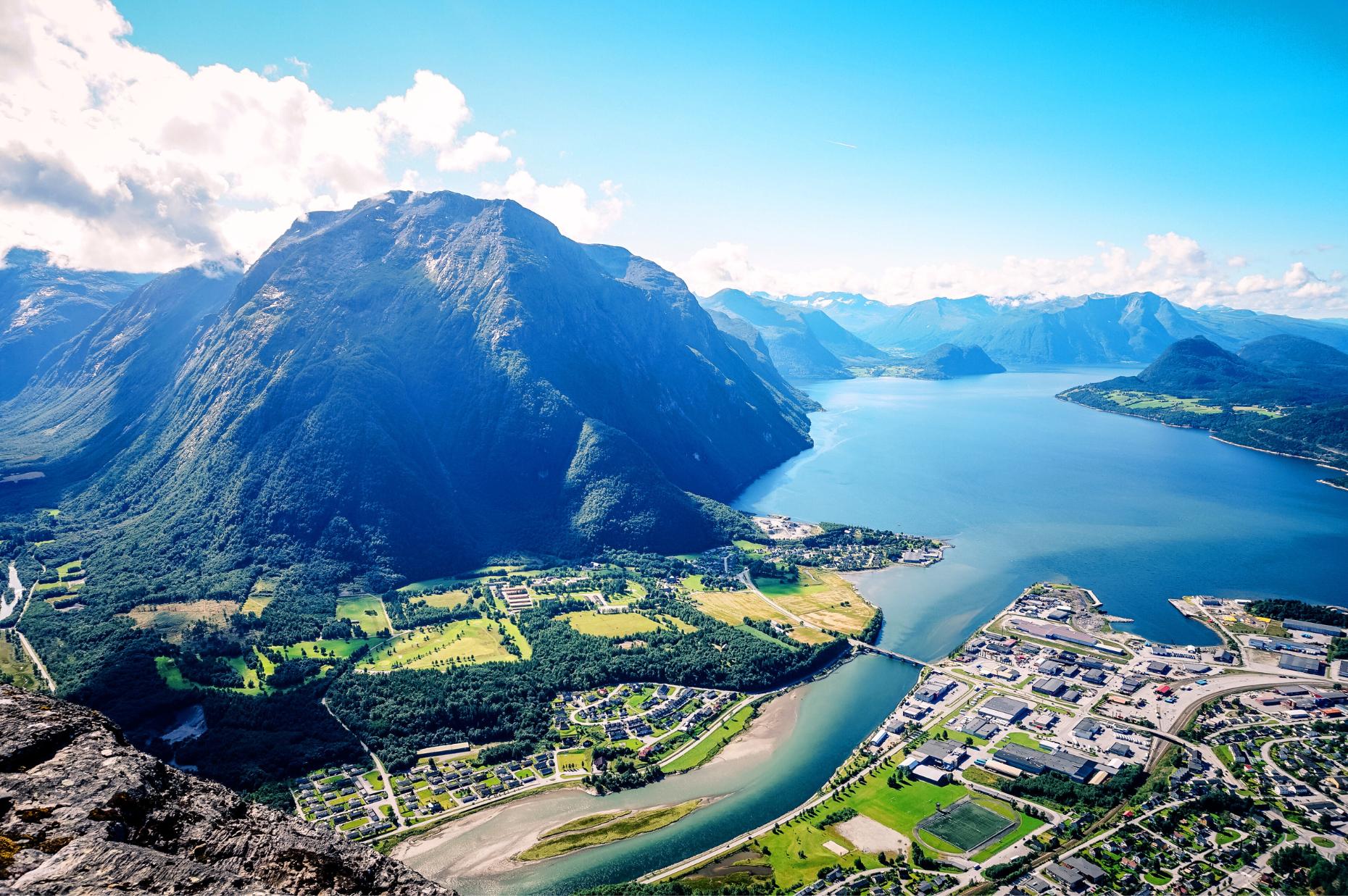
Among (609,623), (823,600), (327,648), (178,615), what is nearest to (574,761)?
(609,623)

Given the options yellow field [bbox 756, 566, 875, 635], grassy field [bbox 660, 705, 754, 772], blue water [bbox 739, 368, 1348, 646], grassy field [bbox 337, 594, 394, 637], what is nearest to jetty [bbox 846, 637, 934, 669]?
blue water [bbox 739, 368, 1348, 646]

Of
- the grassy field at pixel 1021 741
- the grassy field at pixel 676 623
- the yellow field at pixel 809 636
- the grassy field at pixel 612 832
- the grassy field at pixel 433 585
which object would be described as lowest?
the grassy field at pixel 612 832

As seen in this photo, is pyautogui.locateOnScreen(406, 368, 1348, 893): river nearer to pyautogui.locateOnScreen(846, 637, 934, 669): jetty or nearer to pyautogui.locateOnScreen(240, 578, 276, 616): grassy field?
pyautogui.locateOnScreen(846, 637, 934, 669): jetty

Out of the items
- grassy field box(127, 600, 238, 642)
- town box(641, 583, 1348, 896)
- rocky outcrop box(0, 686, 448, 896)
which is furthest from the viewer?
grassy field box(127, 600, 238, 642)

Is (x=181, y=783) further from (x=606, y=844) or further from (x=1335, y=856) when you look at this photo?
(x=1335, y=856)

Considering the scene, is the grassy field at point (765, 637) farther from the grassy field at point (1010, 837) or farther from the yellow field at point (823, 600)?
the grassy field at point (1010, 837)

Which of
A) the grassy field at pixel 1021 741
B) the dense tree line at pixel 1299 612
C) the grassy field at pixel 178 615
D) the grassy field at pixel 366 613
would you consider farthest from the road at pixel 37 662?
the dense tree line at pixel 1299 612
